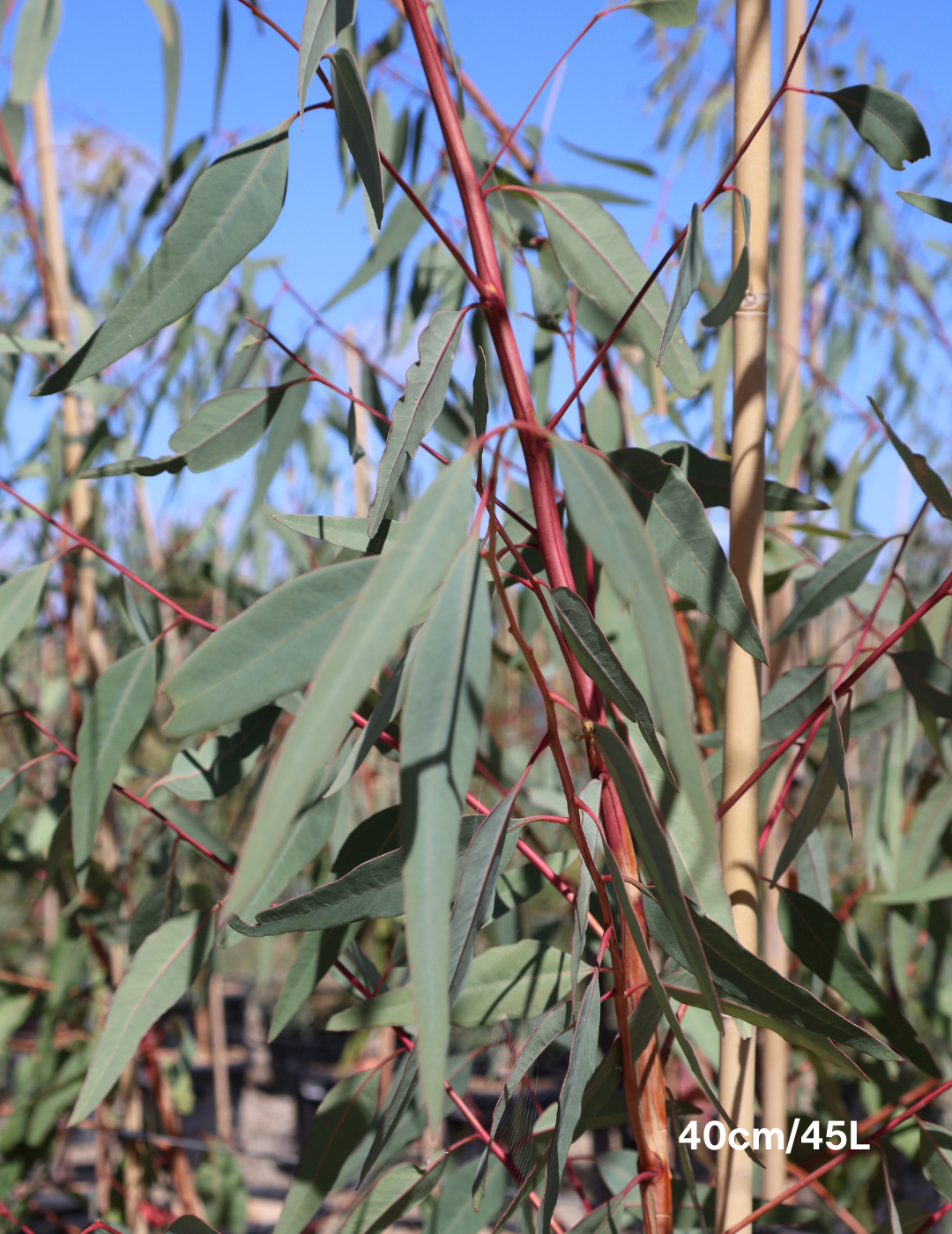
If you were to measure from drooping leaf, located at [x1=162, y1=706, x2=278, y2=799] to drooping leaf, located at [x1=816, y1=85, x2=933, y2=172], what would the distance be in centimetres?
42

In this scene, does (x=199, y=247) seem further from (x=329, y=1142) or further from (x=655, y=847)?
(x=329, y=1142)

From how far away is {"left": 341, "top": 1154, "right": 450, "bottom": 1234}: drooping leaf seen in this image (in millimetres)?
461

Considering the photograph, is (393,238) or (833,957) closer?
(833,957)

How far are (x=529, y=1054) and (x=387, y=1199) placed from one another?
164mm

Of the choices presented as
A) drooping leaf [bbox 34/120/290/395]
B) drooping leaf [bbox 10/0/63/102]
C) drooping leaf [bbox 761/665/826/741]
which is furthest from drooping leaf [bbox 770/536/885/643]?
drooping leaf [bbox 10/0/63/102]

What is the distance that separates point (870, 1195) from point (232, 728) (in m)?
0.79

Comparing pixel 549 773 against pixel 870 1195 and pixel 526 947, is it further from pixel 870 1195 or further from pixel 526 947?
pixel 526 947

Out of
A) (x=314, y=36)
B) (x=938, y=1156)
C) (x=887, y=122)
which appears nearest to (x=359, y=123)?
(x=314, y=36)

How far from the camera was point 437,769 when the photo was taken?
0.86ft

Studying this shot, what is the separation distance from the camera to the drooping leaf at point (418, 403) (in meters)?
0.35

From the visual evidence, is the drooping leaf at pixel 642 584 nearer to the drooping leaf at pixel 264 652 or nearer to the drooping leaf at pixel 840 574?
the drooping leaf at pixel 264 652

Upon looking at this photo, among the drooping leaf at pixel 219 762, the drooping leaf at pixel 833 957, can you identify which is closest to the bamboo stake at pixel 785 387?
the drooping leaf at pixel 833 957

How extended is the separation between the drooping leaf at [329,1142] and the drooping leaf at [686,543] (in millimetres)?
273

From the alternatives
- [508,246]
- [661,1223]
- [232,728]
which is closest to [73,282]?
[508,246]
